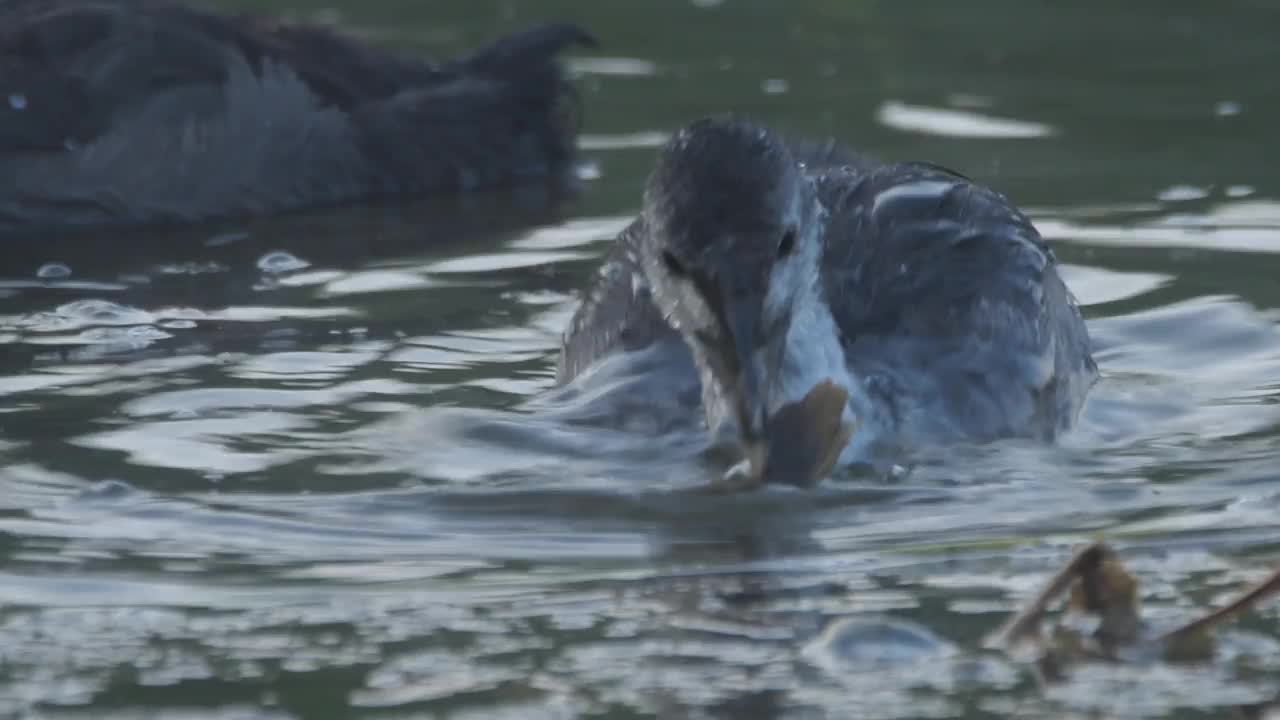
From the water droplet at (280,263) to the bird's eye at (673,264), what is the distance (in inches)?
135

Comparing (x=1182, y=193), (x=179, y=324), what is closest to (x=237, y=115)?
(x=179, y=324)

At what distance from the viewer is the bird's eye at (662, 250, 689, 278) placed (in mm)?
5645

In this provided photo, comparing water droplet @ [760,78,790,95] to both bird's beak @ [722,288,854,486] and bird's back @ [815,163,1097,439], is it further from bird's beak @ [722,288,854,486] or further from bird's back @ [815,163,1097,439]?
bird's beak @ [722,288,854,486]

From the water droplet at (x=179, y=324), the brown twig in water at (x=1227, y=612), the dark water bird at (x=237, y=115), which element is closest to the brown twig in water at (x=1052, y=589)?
the brown twig in water at (x=1227, y=612)

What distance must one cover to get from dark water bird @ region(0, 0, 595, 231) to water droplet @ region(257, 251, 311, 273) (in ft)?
2.81

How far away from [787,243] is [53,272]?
382 centimetres

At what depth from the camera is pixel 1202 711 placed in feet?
13.9

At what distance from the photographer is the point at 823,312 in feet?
20.5

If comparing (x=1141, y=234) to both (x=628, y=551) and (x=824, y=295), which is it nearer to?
(x=824, y=295)

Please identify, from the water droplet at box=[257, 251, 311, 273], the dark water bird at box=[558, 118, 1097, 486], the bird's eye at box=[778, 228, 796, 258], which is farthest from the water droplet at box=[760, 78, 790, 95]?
the bird's eye at box=[778, 228, 796, 258]

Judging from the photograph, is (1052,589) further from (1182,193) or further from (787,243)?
(1182,193)

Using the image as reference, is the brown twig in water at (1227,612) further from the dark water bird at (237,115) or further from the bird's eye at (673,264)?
the dark water bird at (237,115)

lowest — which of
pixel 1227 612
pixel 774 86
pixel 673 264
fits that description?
pixel 1227 612

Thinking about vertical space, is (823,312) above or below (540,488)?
above
